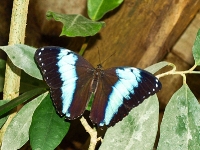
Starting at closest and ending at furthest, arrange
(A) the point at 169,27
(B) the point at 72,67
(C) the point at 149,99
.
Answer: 1. (C) the point at 149,99
2. (B) the point at 72,67
3. (A) the point at 169,27

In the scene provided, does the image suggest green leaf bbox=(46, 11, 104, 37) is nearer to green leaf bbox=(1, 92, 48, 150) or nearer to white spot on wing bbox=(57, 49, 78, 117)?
white spot on wing bbox=(57, 49, 78, 117)

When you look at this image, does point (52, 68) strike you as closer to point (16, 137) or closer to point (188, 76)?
point (16, 137)

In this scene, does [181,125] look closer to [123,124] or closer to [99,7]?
[123,124]

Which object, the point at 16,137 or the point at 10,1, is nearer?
the point at 16,137

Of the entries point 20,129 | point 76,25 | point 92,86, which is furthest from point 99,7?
point 20,129

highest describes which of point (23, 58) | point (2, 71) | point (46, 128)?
point (23, 58)

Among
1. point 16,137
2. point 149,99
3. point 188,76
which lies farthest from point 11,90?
point 188,76

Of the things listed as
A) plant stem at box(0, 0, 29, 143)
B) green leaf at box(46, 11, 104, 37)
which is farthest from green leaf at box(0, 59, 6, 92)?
green leaf at box(46, 11, 104, 37)
